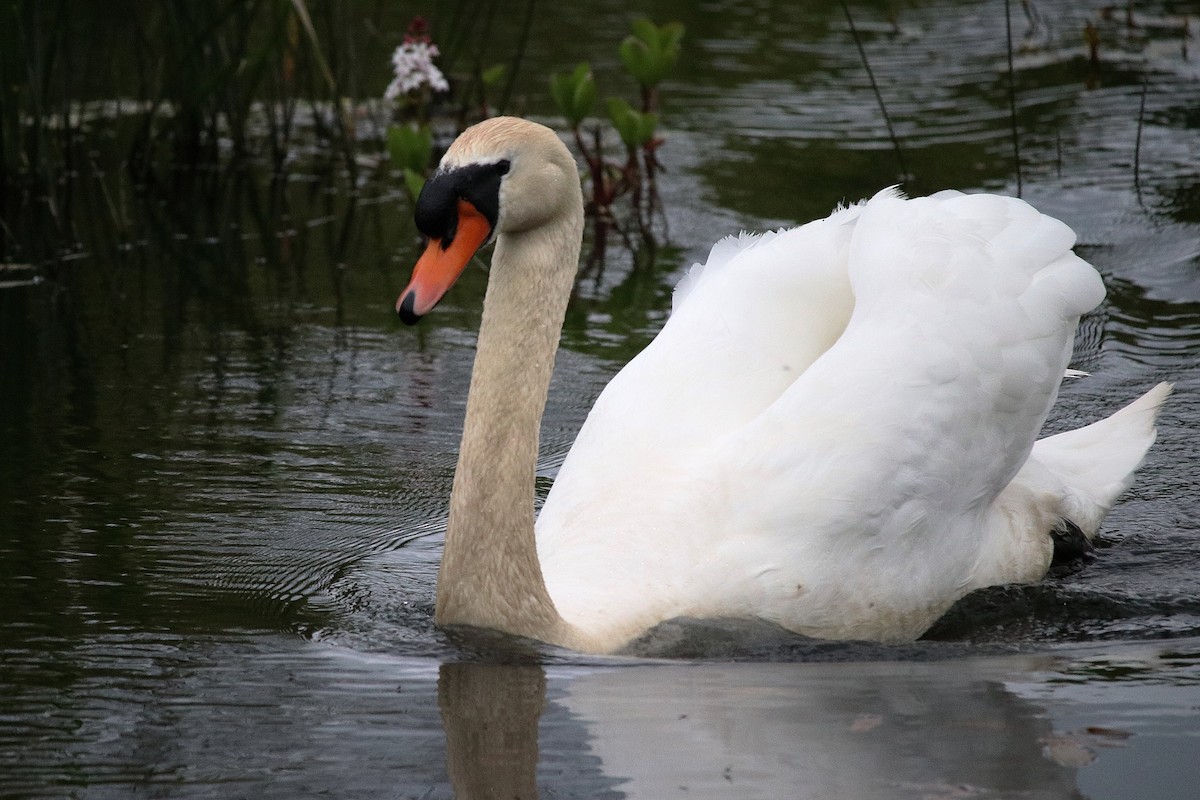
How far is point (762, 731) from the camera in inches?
138

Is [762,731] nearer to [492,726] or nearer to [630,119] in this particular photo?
[492,726]

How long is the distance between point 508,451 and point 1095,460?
2.12 m

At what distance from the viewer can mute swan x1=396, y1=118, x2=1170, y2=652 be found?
13.2 ft

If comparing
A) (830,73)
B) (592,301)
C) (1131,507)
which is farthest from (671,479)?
(830,73)

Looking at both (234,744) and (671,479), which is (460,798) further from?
(671,479)

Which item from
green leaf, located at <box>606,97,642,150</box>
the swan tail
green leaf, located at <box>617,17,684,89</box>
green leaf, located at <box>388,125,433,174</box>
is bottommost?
the swan tail

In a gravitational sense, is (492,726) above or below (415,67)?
below

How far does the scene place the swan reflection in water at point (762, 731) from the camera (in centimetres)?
327

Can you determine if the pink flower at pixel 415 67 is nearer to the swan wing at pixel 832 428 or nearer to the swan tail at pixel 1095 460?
the swan wing at pixel 832 428

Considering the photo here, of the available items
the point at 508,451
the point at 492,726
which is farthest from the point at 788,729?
the point at 508,451

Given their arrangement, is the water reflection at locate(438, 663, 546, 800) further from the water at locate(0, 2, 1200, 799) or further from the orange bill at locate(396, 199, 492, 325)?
the orange bill at locate(396, 199, 492, 325)

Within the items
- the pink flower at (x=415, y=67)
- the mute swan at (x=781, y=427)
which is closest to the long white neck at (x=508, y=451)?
the mute swan at (x=781, y=427)

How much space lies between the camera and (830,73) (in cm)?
1148

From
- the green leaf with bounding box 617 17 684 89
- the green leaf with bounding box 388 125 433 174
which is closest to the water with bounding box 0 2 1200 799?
the green leaf with bounding box 388 125 433 174
